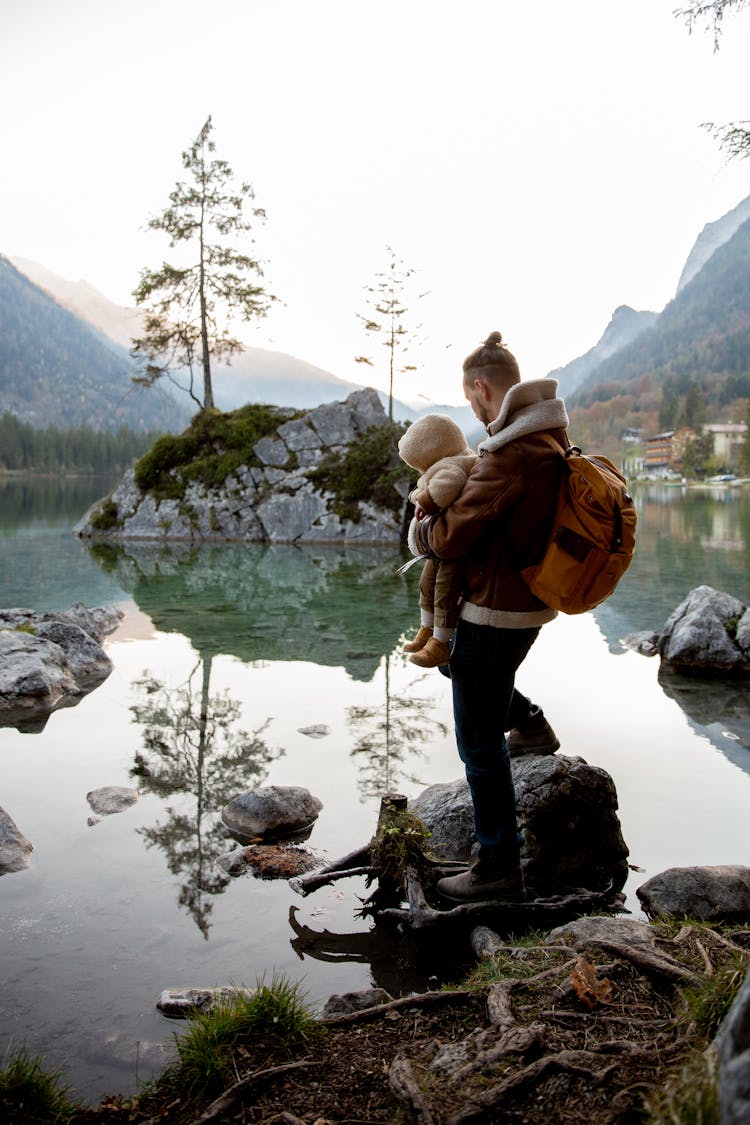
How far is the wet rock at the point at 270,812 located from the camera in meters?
4.96

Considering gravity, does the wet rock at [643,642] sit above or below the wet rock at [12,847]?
above

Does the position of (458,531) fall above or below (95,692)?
above

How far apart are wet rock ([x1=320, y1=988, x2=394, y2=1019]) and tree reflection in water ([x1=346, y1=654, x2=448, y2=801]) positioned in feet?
7.44

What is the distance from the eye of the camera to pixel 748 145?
816cm

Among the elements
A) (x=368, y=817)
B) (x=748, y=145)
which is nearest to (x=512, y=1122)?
(x=368, y=817)

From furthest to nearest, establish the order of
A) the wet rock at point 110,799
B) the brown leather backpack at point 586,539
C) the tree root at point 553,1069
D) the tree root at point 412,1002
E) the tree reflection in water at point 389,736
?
the tree reflection in water at point 389,736
the wet rock at point 110,799
the brown leather backpack at point 586,539
the tree root at point 412,1002
the tree root at point 553,1069

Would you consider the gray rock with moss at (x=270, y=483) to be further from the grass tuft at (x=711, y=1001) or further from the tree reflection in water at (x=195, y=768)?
the grass tuft at (x=711, y=1001)

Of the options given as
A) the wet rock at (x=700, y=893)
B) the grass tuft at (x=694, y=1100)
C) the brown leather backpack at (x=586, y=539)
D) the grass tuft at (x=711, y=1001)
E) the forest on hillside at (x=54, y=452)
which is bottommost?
the wet rock at (x=700, y=893)

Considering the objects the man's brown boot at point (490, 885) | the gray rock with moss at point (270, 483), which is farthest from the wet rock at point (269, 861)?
the gray rock with moss at point (270, 483)

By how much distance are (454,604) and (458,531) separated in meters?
0.40

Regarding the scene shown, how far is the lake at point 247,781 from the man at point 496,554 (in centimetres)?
69

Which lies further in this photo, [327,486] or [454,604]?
[327,486]

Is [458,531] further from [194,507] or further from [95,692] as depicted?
[194,507]

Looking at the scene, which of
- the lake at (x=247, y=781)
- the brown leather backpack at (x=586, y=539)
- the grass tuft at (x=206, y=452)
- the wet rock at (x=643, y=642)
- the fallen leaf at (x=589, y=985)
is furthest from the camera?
the grass tuft at (x=206, y=452)
